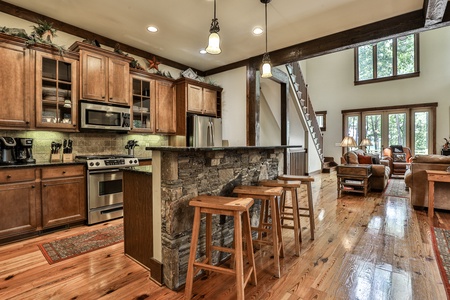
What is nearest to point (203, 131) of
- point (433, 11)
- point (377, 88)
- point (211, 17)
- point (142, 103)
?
point (142, 103)

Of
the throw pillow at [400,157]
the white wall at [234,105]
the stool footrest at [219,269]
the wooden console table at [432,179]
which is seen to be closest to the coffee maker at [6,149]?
the stool footrest at [219,269]

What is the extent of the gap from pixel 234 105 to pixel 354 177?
A: 3.00 m

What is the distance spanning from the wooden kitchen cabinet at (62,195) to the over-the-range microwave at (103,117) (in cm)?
70

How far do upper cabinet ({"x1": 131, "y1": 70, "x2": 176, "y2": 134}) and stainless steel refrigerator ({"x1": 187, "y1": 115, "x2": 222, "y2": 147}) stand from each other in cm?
39

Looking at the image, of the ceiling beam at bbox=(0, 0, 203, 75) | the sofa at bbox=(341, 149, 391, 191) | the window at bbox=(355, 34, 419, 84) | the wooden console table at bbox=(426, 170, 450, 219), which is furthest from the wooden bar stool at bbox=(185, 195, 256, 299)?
the window at bbox=(355, 34, 419, 84)

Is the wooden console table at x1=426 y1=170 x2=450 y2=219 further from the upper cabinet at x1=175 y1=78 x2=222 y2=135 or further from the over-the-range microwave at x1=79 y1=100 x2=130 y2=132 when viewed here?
the over-the-range microwave at x1=79 y1=100 x2=130 y2=132

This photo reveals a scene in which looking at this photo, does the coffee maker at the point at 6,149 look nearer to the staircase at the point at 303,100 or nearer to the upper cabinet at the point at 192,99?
the upper cabinet at the point at 192,99

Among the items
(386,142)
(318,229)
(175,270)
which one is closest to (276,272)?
(175,270)

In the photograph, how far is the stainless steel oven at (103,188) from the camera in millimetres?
3242

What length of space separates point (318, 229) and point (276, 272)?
137cm

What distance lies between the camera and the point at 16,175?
8.83 ft

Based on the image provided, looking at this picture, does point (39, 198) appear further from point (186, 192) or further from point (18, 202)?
point (186, 192)

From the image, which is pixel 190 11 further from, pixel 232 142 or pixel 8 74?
pixel 232 142

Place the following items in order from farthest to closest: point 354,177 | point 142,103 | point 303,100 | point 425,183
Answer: point 303,100
point 354,177
point 142,103
point 425,183
